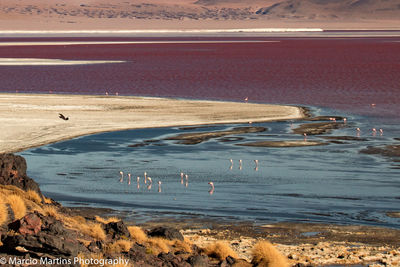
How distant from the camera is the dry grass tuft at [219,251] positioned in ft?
68.2

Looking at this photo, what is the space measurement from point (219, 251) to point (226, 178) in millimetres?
12843

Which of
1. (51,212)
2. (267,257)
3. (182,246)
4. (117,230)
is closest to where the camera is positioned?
(267,257)

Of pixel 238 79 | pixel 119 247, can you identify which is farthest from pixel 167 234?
pixel 238 79

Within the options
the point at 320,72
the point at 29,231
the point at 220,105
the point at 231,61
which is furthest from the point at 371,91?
the point at 29,231

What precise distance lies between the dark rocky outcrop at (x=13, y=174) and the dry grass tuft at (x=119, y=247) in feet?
14.6

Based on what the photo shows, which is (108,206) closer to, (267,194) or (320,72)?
(267,194)

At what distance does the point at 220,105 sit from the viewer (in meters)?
60.2

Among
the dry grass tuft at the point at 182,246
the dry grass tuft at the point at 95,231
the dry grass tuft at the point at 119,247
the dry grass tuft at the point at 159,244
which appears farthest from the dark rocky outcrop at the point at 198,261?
the dry grass tuft at the point at 95,231

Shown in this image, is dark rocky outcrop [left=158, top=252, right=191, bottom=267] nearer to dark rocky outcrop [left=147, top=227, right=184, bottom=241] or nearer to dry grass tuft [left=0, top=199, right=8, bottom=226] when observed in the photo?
dark rocky outcrop [left=147, top=227, right=184, bottom=241]

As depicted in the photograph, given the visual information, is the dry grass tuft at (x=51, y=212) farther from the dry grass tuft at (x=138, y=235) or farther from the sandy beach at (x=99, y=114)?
the sandy beach at (x=99, y=114)

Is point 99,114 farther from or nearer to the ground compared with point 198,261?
nearer to the ground

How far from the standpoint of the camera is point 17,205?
20.6 metres

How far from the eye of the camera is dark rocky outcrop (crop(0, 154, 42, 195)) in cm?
2306

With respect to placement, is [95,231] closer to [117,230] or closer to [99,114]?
[117,230]
